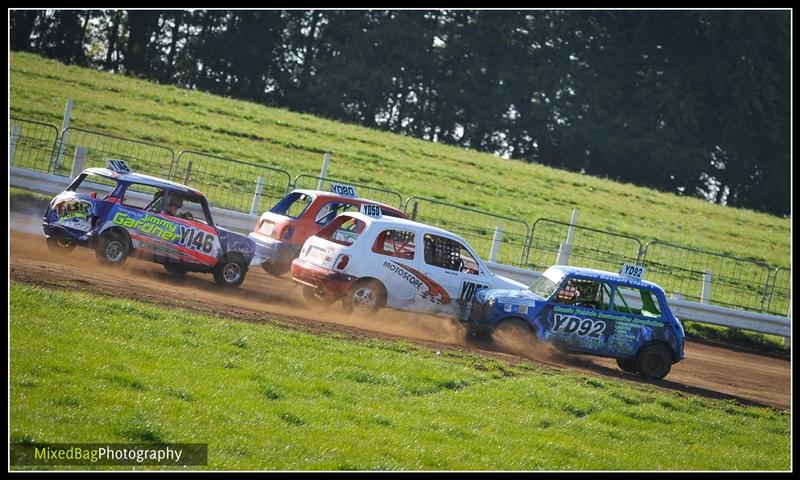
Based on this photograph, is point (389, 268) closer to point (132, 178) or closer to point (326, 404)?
point (132, 178)

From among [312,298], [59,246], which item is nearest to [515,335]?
[312,298]

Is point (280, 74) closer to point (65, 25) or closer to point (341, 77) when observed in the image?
point (341, 77)

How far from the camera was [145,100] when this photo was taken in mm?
37500

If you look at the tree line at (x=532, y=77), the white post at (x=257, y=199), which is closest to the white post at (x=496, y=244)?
the white post at (x=257, y=199)

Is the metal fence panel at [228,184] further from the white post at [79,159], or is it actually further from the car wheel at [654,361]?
the car wheel at [654,361]

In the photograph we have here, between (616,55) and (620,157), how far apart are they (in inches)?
257

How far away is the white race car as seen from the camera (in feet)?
52.6

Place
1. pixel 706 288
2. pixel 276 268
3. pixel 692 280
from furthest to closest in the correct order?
1. pixel 692 280
2. pixel 706 288
3. pixel 276 268

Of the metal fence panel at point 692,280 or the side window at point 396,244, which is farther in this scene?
the metal fence panel at point 692,280

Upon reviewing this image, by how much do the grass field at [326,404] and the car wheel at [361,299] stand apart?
5.94ft

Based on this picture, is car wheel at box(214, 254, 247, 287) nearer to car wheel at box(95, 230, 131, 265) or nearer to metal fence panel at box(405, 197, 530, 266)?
car wheel at box(95, 230, 131, 265)

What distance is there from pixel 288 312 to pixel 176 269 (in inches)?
99.2

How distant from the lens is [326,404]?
1065cm

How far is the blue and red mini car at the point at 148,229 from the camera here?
16.2 metres
